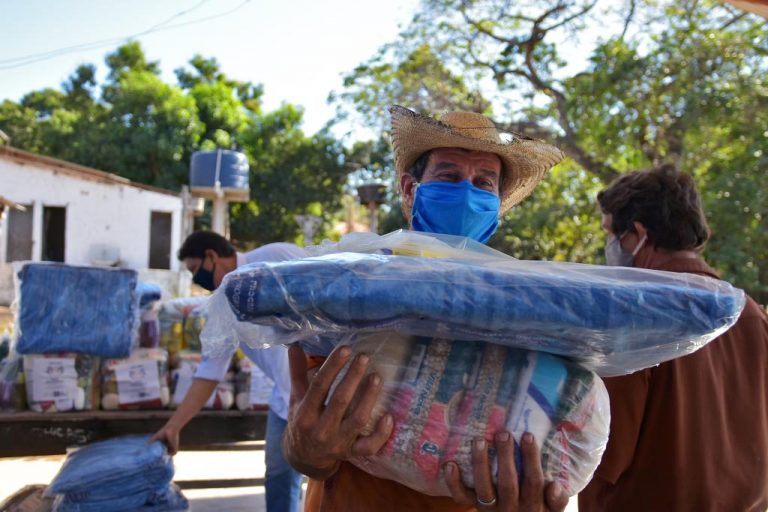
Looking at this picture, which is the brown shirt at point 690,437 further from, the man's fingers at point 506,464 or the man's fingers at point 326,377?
the man's fingers at point 326,377

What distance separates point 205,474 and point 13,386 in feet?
6.76

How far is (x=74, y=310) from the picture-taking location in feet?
11.8

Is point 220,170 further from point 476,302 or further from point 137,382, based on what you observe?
Result: point 476,302

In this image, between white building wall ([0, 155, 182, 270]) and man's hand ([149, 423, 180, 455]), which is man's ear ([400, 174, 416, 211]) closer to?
man's hand ([149, 423, 180, 455])

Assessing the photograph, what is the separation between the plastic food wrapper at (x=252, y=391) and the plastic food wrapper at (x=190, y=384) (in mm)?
51

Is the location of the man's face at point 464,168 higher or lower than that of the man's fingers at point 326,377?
higher

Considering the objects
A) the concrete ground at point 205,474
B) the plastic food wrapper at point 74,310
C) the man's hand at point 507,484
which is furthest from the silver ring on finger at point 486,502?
the concrete ground at point 205,474

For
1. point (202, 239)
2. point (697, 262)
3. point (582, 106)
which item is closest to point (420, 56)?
point (582, 106)

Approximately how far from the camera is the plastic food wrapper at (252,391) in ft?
13.0

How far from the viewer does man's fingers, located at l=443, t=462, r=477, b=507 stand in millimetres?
1068

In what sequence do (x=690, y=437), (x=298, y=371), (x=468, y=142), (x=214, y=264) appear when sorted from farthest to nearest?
(x=214, y=264) < (x=690, y=437) < (x=468, y=142) < (x=298, y=371)

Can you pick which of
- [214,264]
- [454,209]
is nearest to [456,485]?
[454,209]

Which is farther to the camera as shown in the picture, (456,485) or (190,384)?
(190,384)

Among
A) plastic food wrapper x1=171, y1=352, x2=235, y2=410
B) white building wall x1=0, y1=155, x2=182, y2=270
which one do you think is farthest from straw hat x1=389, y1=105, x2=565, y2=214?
white building wall x1=0, y1=155, x2=182, y2=270
